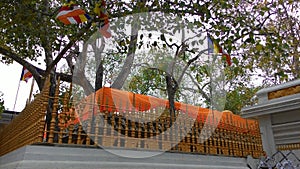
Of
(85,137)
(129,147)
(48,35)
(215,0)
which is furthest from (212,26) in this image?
(48,35)

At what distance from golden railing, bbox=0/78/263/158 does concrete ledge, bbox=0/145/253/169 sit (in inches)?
5.0

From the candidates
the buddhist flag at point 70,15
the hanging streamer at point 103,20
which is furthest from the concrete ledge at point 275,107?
the buddhist flag at point 70,15

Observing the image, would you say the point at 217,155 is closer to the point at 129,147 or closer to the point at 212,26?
the point at 129,147

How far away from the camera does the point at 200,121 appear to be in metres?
5.27

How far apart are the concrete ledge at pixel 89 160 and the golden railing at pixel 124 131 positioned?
13 centimetres

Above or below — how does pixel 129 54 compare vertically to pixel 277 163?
above

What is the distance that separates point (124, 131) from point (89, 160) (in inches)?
28.4

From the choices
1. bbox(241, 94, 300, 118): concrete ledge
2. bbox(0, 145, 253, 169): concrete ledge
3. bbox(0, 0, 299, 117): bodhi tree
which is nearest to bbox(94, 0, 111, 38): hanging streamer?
bbox(0, 0, 299, 117): bodhi tree

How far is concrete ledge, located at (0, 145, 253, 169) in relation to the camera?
3193 mm

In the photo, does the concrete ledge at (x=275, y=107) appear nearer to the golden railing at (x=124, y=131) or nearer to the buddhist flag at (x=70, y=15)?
the golden railing at (x=124, y=131)

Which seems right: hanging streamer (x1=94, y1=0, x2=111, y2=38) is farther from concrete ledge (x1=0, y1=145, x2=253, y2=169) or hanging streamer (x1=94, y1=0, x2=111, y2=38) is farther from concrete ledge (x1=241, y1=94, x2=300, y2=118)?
concrete ledge (x1=241, y1=94, x2=300, y2=118)

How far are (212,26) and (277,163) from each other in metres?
3.31

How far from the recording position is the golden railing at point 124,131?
3.60m

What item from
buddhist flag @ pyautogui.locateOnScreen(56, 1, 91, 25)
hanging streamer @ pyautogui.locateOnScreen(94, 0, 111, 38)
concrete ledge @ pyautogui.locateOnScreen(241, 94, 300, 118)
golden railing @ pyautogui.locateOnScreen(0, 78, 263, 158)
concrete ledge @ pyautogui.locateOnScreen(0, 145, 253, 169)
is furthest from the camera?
concrete ledge @ pyautogui.locateOnScreen(241, 94, 300, 118)
